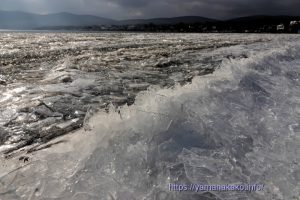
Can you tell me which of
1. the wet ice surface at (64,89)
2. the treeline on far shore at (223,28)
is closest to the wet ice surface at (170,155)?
the wet ice surface at (64,89)

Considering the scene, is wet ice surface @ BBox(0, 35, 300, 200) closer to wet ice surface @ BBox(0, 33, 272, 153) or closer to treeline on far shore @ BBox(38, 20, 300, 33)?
wet ice surface @ BBox(0, 33, 272, 153)

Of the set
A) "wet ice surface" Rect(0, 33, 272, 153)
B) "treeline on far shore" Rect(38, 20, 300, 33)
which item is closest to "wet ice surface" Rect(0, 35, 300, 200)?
"wet ice surface" Rect(0, 33, 272, 153)

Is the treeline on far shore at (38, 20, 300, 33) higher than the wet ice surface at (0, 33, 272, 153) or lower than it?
lower

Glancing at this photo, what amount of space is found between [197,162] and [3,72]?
7293 mm

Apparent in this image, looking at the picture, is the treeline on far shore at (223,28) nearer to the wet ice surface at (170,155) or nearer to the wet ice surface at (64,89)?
the wet ice surface at (64,89)

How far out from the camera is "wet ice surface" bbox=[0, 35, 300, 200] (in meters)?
2.71

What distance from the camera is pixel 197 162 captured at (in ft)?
10.4

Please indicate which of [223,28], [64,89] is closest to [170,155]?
[64,89]

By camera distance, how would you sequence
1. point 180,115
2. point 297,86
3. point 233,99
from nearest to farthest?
point 180,115 → point 233,99 → point 297,86

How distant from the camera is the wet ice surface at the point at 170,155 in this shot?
271cm

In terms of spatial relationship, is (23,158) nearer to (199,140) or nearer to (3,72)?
(199,140)

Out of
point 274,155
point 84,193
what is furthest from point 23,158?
point 274,155

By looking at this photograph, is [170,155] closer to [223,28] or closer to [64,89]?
[64,89]

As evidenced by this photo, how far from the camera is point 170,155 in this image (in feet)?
10.8
